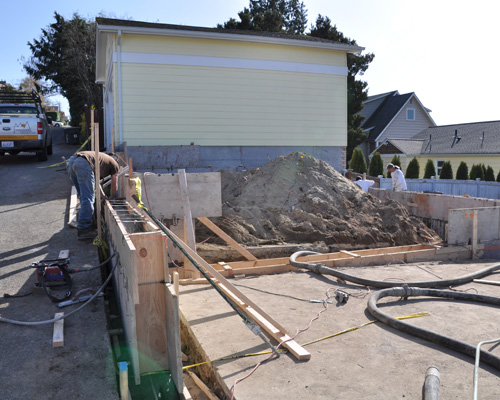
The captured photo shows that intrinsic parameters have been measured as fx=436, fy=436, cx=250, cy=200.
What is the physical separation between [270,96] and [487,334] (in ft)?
37.4

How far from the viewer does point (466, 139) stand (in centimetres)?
2700

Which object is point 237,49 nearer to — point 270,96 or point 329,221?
point 270,96

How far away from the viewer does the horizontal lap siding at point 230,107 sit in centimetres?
1341

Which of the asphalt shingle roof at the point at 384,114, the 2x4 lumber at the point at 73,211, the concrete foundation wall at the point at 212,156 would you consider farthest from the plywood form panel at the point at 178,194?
the asphalt shingle roof at the point at 384,114

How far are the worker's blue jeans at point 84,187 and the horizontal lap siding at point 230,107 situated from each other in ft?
21.4

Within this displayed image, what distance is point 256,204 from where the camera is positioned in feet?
35.6

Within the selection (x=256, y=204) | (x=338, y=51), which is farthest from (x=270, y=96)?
(x=256, y=204)

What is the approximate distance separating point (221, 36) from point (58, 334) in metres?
11.7

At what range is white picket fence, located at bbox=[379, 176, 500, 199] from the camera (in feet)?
50.0

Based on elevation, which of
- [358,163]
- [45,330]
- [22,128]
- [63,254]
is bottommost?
[45,330]

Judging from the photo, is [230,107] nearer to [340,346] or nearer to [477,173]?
[340,346]

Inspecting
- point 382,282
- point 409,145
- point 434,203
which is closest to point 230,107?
point 434,203

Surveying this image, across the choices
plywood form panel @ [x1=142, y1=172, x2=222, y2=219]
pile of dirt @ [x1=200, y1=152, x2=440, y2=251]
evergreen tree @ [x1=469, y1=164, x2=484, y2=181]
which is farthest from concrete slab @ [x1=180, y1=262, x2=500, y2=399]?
evergreen tree @ [x1=469, y1=164, x2=484, y2=181]

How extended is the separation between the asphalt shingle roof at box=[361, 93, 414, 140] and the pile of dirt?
21013 millimetres
